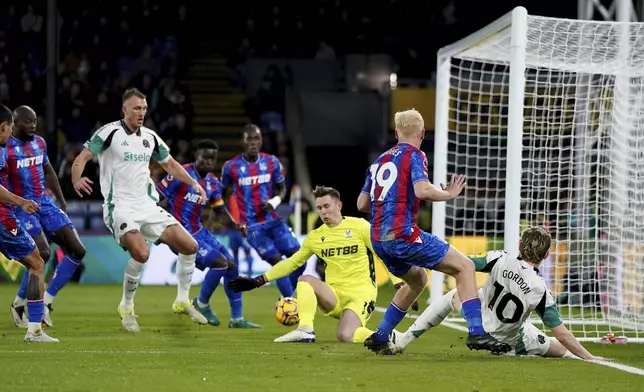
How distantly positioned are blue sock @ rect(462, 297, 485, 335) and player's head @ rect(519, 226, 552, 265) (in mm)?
487

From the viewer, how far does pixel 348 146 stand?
2330 cm

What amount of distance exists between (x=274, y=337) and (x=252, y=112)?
15.2 m

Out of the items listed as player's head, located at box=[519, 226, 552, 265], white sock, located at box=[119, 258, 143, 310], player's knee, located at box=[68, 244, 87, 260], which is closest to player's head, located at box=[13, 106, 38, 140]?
player's knee, located at box=[68, 244, 87, 260]

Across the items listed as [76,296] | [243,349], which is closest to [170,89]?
[76,296]

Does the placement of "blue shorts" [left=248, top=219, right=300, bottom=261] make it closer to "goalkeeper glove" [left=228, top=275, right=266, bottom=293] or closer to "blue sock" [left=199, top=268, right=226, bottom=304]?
"blue sock" [left=199, top=268, right=226, bottom=304]

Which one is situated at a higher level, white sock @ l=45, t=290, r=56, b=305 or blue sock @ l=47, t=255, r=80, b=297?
blue sock @ l=47, t=255, r=80, b=297

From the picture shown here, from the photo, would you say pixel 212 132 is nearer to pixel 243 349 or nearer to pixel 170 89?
pixel 170 89

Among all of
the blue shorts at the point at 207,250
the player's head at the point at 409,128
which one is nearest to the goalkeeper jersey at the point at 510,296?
the player's head at the point at 409,128

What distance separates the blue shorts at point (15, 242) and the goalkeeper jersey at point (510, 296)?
3.29 metres

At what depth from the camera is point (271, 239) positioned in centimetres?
1127

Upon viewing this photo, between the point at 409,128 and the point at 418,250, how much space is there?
78 centimetres

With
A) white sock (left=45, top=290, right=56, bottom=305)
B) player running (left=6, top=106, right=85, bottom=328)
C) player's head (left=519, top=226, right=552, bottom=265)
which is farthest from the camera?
white sock (left=45, top=290, right=56, bottom=305)

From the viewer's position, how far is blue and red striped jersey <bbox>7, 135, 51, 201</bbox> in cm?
960

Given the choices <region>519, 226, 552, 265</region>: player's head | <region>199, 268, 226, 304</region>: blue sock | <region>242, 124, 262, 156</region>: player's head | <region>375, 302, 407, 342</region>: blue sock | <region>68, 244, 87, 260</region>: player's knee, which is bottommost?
<region>199, 268, 226, 304</region>: blue sock
